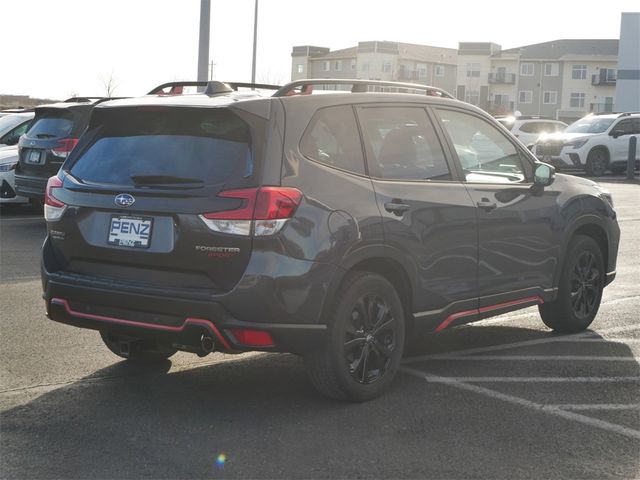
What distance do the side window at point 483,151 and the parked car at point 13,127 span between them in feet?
37.6

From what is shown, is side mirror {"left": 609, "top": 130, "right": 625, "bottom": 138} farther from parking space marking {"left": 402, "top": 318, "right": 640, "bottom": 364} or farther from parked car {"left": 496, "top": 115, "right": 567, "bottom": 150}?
parking space marking {"left": 402, "top": 318, "right": 640, "bottom": 364}

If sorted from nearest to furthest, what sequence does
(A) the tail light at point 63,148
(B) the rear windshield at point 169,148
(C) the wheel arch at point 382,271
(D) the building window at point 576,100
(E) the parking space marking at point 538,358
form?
(B) the rear windshield at point 169,148
(C) the wheel arch at point 382,271
(E) the parking space marking at point 538,358
(A) the tail light at point 63,148
(D) the building window at point 576,100

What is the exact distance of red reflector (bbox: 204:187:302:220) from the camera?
4.82 metres

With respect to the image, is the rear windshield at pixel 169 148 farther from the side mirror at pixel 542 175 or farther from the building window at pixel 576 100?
the building window at pixel 576 100

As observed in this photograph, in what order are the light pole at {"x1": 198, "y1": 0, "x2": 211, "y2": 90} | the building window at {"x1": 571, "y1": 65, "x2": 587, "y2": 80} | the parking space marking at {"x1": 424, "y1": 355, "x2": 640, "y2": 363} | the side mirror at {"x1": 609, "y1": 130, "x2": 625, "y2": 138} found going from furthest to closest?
the building window at {"x1": 571, "y1": 65, "x2": 587, "y2": 80} < the side mirror at {"x1": 609, "y1": 130, "x2": 625, "y2": 138} < the light pole at {"x1": 198, "y1": 0, "x2": 211, "y2": 90} < the parking space marking at {"x1": 424, "y1": 355, "x2": 640, "y2": 363}

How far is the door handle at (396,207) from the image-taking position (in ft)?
17.8

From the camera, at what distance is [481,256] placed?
614 centimetres

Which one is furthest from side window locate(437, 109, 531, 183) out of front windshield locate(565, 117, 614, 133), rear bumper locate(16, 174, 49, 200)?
front windshield locate(565, 117, 614, 133)

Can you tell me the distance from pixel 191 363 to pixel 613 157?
79.3 feet

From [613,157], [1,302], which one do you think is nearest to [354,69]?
[613,157]

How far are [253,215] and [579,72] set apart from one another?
4163 inches

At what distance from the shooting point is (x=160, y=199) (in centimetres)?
500

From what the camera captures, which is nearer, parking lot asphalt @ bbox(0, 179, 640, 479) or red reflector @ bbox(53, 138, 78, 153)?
parking lot asphalt @ bbox(0, 179, 640, 479)

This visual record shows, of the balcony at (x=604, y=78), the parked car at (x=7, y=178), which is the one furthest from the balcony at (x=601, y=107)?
the parked car at (x=7, y=178)
